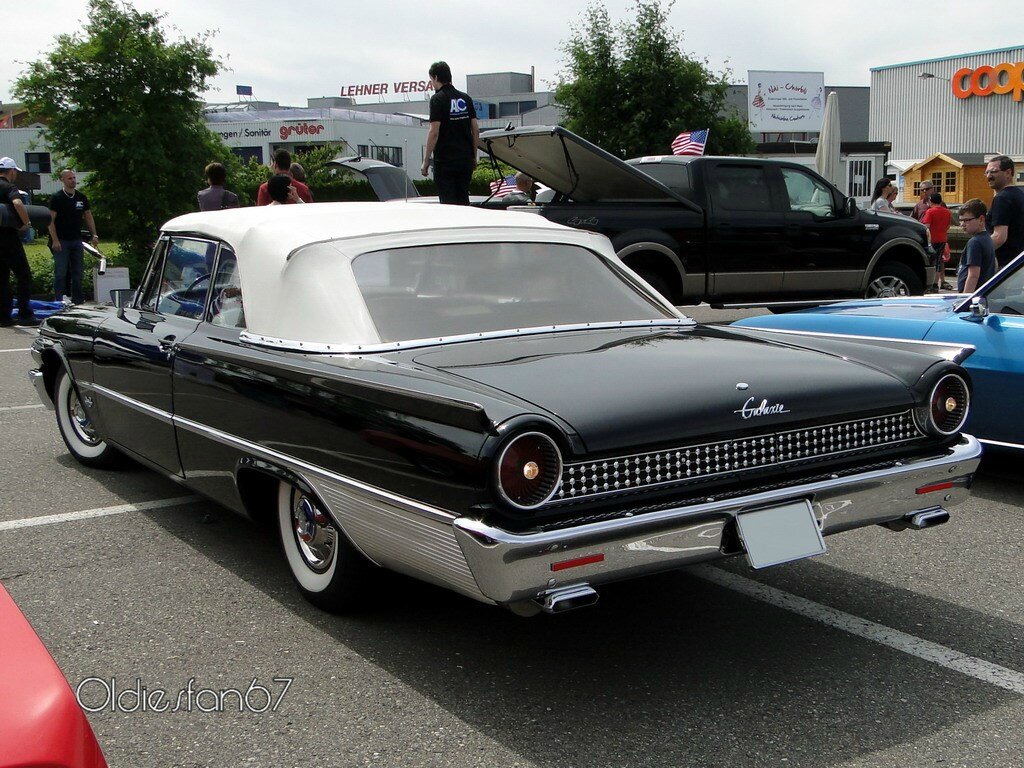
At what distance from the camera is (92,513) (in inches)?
207

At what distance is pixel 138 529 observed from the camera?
4992mm

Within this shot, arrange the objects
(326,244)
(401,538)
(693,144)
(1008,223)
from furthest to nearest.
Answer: (693,144) < (1008,223) < (326,244) < (401,538)

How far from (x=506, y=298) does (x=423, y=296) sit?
34cm

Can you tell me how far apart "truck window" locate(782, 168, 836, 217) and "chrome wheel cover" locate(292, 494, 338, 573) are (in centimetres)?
838

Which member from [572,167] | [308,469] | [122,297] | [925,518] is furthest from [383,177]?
[925,518]

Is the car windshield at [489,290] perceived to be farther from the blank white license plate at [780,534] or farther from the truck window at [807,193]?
the truck window at [807,193]

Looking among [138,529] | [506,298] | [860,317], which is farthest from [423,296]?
[860,317]

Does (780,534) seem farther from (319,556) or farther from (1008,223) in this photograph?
(1008,223)

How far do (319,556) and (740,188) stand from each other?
8105 millimetres

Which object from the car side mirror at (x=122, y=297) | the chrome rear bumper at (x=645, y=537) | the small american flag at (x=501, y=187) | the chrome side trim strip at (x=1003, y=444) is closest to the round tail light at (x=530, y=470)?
the chrome rear bumper at (x=645, y=537)

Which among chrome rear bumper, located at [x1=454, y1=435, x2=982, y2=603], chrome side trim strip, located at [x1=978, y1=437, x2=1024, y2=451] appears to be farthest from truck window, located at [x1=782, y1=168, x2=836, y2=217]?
chrome rear bumper, located at [x1=454, y1=435, x2=982, y2=603]

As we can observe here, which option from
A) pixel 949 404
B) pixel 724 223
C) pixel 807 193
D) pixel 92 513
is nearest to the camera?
pixel 949 404

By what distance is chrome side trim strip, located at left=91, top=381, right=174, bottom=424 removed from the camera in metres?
4.67

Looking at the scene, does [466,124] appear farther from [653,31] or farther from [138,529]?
[653,31]
